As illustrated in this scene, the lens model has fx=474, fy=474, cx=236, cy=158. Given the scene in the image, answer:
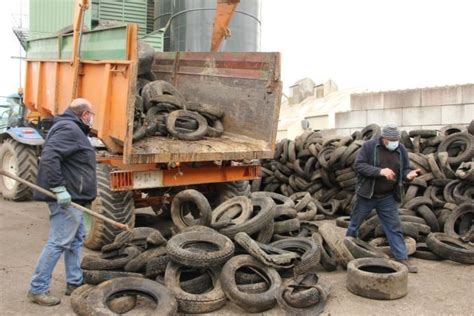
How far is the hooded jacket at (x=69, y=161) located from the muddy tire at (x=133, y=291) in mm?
863

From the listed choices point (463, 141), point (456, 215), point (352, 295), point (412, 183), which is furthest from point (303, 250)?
point (463, 141)

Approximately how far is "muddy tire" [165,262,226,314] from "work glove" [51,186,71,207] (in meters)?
1.20

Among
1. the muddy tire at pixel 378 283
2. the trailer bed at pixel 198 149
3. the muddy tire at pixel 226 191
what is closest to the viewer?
the muddy tire at pixel 378 283

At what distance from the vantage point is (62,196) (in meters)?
4.26

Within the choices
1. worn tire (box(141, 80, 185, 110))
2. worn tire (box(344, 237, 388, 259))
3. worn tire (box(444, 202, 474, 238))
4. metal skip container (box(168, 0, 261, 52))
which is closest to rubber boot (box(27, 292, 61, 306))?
worn tire (box(344, 237, 388, 259))

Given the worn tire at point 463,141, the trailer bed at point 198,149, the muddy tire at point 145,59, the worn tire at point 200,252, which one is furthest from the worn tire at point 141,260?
the worn tire at point 463,141

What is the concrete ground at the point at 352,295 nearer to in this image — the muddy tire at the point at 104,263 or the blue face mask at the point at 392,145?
the muddy tire at the point at 104,263

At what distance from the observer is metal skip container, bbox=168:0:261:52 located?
14812 mm

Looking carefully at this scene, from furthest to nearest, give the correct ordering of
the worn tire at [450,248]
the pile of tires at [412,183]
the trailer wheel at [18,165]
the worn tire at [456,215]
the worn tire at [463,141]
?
the trailer wheel at [18,165] < the worn tire at [463,141] < the worn tire at [456,215] < the pile of tires at [412,183] < the worn tire at [450,248]

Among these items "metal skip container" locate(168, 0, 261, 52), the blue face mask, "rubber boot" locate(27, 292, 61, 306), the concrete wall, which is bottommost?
"rubber boot" locate(27, 292, 61, 306)

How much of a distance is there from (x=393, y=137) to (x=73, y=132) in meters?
3.66

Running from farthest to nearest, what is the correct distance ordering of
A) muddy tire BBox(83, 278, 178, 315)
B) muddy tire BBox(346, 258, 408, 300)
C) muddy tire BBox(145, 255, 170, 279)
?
muddy tire BBox(145, 255, 170, 279) < muddy tire BBox(346, 258, 408, 300) < muddy tire BBox(83, 278, 178, 315)

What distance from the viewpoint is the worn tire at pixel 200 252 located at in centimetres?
467

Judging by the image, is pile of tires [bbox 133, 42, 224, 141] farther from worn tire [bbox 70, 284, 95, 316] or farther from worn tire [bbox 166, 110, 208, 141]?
worn tire [bbox 70, 284, 95, 316]
